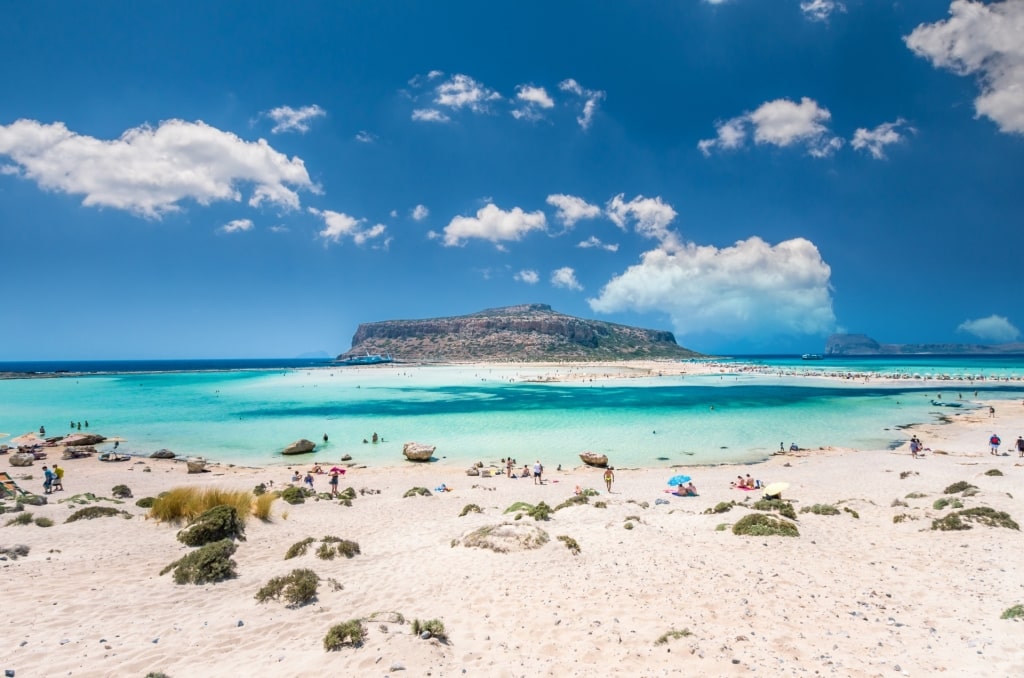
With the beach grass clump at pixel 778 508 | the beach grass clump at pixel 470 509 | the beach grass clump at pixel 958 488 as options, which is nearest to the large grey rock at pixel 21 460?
the beach grass clump at pixel 470 509

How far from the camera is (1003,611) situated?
293 inches

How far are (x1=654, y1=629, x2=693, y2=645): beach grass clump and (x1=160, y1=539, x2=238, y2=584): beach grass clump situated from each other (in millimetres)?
8720

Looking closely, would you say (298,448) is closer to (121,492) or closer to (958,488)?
(121,492)

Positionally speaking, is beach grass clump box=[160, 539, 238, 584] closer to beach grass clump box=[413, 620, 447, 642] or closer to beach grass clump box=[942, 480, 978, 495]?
→ beach grass clump box=[413, 620, 447, 642]

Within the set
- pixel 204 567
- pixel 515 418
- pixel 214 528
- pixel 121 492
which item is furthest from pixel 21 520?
pixel 515 418

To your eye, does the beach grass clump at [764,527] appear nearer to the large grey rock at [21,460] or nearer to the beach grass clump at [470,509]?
the beach grass clump at [470,509]

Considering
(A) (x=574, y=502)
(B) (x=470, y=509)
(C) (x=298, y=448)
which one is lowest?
(C) (x=298, y=448)

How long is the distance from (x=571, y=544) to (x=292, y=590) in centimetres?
635

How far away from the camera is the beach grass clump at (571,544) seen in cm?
1146

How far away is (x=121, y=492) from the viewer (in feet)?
65.5

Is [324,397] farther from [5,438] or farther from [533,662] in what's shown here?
[533,662]

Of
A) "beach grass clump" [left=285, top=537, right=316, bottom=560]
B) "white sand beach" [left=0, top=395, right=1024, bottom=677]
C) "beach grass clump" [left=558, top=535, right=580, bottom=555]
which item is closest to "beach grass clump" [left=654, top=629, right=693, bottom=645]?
"white sand beach" [left=0, top=395, right=1024, bottom=677]

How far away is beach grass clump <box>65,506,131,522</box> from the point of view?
14.1 metres

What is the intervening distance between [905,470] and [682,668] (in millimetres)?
22283
